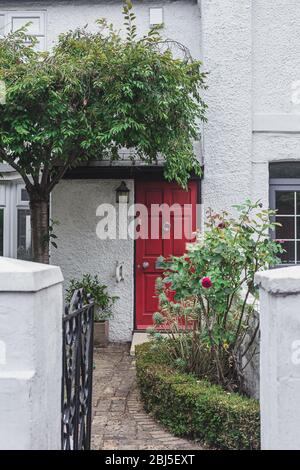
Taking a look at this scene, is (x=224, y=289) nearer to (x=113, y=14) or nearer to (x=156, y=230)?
(x=156, y=230)

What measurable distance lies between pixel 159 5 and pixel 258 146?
9.57 ft

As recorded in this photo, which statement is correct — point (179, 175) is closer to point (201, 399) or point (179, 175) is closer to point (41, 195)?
point (41, 195)

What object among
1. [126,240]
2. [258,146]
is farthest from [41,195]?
[258,146]

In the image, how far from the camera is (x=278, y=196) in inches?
307

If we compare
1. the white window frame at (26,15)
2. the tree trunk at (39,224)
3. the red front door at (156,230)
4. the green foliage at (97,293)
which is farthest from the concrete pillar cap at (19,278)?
the white window frame at (26,15)

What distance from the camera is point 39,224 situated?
670cm

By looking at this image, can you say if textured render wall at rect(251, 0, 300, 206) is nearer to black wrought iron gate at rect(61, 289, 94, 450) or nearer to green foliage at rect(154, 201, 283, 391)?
green foliage at rect(154, 201, 283, 391)

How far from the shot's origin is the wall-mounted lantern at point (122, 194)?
765 centimetres

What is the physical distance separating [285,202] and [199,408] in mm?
4721

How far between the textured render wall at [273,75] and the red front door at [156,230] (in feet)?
3.72

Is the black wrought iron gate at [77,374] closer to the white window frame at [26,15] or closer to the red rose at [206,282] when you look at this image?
the red rose at [206,282]

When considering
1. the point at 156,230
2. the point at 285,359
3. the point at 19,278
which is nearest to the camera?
the point at 19,278

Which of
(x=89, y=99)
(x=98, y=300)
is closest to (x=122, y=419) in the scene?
(x=98, y=300)

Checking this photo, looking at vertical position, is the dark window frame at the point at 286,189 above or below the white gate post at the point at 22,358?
above
